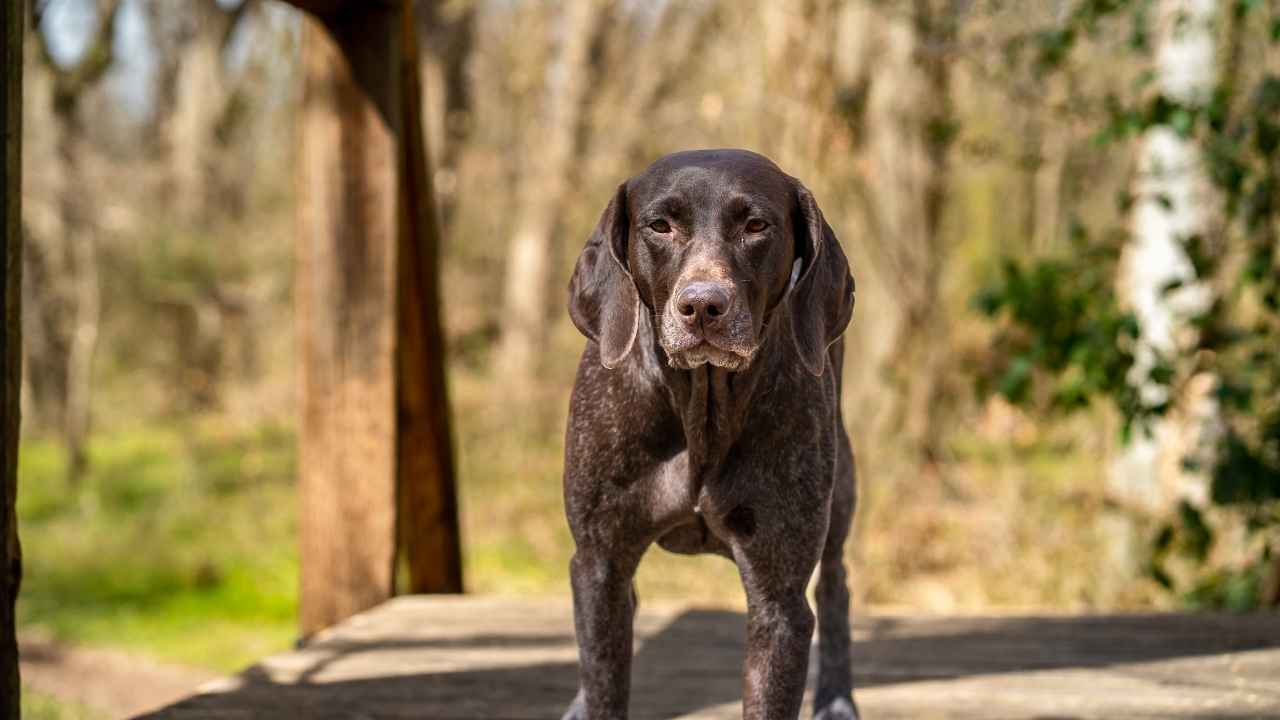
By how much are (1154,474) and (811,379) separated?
443 cm

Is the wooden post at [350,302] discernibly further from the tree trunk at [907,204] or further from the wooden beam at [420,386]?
the tree trunk at [907,204]

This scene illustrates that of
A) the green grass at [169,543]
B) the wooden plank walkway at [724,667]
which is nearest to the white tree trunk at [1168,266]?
the wooden plank walkway at [724,667]

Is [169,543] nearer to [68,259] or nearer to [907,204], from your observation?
[68,259]

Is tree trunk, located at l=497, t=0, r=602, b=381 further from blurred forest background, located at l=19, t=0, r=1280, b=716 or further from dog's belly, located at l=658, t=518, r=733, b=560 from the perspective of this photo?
dog's belly, located at l=658, t=518, r=733, b=560

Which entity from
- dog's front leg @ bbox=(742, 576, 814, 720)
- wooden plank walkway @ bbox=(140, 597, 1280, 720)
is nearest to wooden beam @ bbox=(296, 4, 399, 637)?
wooden plank walkway @ bbox=(140, 597, 1280, 720)

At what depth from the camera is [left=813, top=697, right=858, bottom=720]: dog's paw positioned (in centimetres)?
323

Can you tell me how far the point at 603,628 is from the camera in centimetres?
274

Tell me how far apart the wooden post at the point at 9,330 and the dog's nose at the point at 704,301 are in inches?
57.7

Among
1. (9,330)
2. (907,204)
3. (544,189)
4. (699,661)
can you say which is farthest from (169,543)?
(9,330)

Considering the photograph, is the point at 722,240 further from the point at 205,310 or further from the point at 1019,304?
the point at 205,310

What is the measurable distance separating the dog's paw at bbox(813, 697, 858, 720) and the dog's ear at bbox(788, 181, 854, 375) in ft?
3.87

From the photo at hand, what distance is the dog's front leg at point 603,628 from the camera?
272 cm

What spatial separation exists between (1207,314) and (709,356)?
11.7 ft

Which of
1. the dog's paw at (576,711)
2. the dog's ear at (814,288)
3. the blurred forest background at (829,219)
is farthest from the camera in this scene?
the blurred forest background at (829,219)
